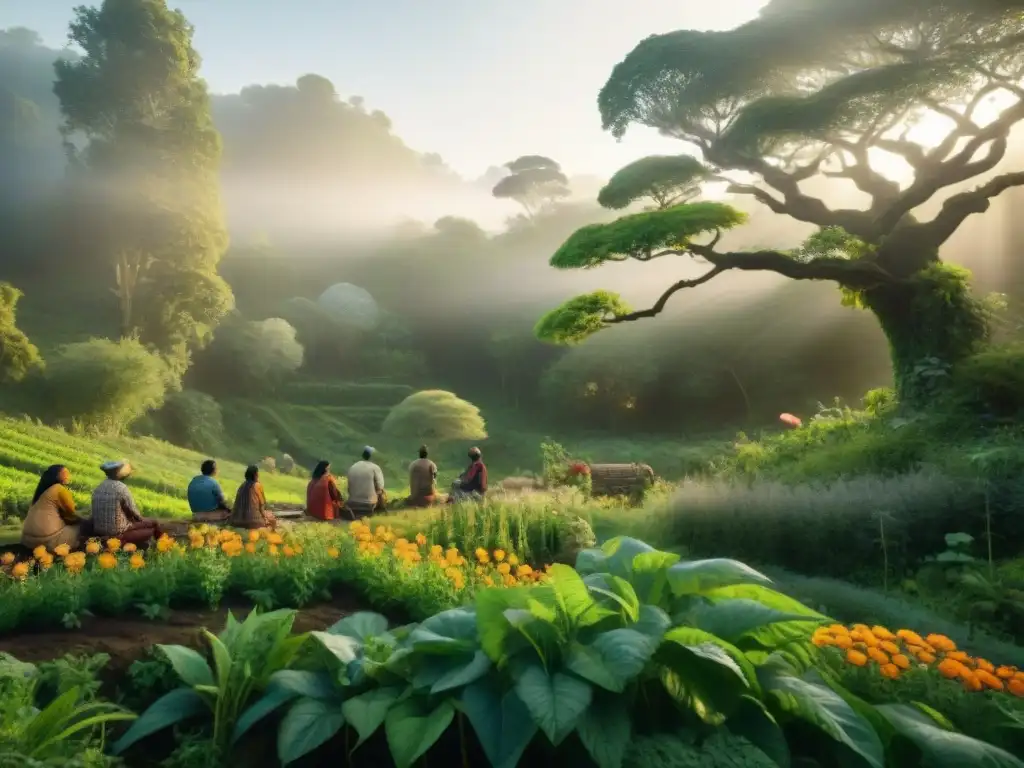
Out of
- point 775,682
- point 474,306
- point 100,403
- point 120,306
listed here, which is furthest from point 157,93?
point 775,682

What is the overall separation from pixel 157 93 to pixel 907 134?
16.1 metres

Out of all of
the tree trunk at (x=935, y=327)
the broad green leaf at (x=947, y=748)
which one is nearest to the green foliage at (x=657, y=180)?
the tree trunk at (x=935, y=327)

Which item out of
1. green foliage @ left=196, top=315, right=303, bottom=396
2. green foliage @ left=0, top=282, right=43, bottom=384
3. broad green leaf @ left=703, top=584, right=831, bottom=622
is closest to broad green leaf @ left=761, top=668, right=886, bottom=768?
broad green leaf @ left=703, top=584, right=831, bottom=622

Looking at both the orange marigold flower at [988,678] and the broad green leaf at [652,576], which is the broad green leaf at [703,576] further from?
the orange marigold flower at [988,678]

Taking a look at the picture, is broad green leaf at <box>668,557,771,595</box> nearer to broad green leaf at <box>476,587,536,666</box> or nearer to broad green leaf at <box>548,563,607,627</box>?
broad green leaf at <box>548,563,607,627</box>

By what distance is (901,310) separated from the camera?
9.98m

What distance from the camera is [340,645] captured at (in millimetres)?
2438

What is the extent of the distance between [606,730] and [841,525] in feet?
15.7

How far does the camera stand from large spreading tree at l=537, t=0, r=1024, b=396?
921cm

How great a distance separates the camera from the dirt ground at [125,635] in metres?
3.00

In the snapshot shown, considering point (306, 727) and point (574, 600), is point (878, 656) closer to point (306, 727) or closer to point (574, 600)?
point (574, 600)

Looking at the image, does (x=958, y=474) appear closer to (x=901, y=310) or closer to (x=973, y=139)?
(x=901, y=310)

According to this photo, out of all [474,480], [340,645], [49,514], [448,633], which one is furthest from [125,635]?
[474,480]

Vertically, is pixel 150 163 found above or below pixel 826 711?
above
